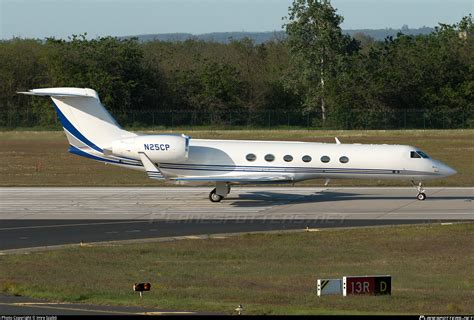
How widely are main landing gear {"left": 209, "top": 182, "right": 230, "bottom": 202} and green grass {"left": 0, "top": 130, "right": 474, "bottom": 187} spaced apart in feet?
25.4

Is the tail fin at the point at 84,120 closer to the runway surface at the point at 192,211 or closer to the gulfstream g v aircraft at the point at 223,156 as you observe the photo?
the gulfstream g v aircraft at the point at 223,156

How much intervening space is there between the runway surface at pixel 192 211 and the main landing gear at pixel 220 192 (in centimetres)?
40

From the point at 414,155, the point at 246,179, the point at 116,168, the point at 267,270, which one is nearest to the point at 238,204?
the point at 246,179

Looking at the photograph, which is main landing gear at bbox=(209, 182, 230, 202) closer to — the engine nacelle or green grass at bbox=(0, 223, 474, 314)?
the engine nacelle

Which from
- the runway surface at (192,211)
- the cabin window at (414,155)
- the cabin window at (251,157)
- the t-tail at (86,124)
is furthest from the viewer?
the cabin window at (414,155)

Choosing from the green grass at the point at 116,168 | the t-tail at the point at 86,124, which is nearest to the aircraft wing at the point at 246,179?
the t-tail at the point at 86,124

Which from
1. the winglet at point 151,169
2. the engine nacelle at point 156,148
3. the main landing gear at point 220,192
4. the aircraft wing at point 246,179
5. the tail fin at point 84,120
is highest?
the tail fin at point 84,120

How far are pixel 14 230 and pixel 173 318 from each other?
1527cm

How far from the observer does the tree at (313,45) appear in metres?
88.8

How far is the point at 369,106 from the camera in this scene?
86.1 m

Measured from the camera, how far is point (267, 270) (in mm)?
21641

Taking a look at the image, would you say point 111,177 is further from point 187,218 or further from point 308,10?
point 308,10

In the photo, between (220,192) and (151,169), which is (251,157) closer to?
(220,192)

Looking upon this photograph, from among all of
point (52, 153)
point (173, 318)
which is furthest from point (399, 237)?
point (52, 153)
